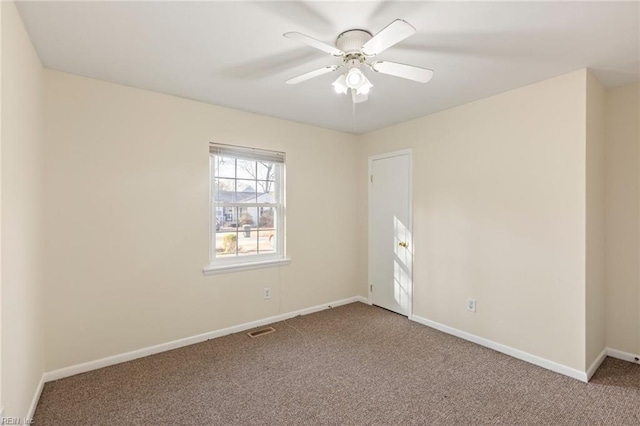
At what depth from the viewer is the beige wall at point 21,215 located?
151 cm

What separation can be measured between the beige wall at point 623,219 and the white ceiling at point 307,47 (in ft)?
0.92

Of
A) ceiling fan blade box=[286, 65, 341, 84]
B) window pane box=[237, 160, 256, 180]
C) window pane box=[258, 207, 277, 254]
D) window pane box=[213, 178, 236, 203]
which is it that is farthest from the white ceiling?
window pane box=[258, 207, 277, 254]

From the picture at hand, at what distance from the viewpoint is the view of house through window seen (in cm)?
325

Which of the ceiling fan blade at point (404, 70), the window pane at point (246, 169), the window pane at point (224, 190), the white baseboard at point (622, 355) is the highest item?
the ceiling fan blade at point (404, 70)

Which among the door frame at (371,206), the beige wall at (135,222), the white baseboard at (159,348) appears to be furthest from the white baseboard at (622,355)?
the beige wall at (135,222)

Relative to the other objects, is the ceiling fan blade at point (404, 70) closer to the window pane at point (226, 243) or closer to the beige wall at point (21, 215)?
the beige wall at point (21, 215)

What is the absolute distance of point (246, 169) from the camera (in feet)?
11.4

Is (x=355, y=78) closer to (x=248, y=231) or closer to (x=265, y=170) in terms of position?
(x=265, y=170)

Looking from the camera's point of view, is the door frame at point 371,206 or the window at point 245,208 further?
the door frame at point 371,206

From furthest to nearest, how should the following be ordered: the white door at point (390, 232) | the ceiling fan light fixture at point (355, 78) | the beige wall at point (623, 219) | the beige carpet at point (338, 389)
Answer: the white door at point (390, 232) < the beige wall at point (623, 219) < the beige carpet at point (338, 389) < the ceiling fan light fixture at point (355, 78)

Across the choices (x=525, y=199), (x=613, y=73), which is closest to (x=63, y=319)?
(x=525, y=199)

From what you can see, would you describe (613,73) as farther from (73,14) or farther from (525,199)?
(73,14)

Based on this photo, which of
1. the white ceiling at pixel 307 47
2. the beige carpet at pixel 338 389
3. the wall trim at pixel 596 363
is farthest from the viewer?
the wall trim at pixel 596 363

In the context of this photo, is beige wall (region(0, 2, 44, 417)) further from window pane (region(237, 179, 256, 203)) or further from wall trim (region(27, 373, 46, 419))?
window pane (region(237, 179, 256, 203))
